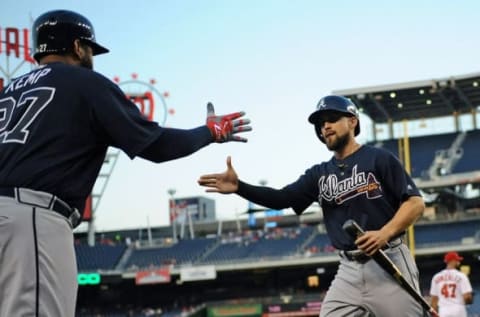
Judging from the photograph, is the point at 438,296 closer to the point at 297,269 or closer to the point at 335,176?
the point at 335,176

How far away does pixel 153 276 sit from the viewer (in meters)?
36.5

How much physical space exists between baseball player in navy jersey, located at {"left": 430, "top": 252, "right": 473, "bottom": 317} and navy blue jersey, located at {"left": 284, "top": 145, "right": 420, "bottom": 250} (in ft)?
17.0

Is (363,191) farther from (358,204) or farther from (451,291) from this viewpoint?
(451,291)

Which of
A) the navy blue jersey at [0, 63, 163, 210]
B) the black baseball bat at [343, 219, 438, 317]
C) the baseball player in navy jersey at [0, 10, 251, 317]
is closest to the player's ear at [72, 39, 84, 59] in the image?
the baseball player in navy jersey at [0, 10, 251, 317]

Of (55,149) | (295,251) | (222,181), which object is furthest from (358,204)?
(295,251)

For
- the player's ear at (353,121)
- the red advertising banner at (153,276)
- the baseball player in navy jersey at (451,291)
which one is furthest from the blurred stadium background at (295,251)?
the player's ear at (353,121)

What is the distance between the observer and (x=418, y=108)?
121 feet

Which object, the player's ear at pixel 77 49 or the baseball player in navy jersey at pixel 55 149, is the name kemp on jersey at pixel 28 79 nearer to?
the baseball player in navy jersey at pixel 55 149

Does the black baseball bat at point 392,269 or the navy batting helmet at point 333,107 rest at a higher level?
the navy batting helmet at point 333,107

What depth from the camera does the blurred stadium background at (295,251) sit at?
3438 cm

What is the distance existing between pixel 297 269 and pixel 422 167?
7.99 metres

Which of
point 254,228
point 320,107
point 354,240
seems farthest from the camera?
point 254,228

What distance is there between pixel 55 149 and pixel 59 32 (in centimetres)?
53

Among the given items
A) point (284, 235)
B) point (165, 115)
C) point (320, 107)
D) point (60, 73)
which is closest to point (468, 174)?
point (284, 235)
